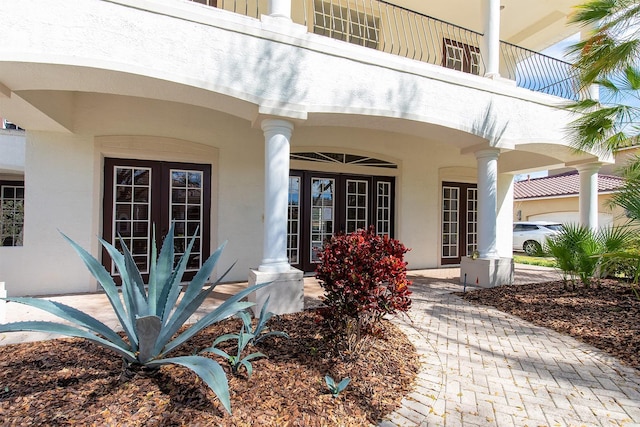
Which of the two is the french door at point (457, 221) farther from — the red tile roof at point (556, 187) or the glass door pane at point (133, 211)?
the red tile roof at point (556, 187)

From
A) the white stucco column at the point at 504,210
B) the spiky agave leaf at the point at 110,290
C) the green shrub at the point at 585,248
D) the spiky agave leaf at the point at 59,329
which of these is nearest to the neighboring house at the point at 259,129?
the white stucco column at the point at 504,210

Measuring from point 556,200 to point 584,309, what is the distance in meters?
16.5

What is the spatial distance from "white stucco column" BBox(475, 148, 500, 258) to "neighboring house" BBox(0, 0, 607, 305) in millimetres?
30

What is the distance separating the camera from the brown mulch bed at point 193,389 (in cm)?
235

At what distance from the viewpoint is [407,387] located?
2994mm

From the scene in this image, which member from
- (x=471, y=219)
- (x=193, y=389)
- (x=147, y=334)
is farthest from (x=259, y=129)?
(x=471, y=219)

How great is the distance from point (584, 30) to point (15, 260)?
513 inches

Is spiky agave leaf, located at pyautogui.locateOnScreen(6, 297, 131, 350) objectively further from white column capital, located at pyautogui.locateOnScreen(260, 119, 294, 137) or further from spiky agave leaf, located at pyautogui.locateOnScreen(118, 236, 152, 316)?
white column capital, located at pyautogui.locateOnScreen(260, 119, 294, 137)

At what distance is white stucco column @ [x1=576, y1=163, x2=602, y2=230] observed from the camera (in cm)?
841

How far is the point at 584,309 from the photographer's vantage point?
5438 mm

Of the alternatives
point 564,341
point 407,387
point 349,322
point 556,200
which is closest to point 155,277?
point 349,322

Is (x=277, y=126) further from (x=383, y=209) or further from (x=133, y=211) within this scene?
(x=383, y=209)

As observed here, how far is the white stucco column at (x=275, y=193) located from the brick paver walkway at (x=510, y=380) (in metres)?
2.10


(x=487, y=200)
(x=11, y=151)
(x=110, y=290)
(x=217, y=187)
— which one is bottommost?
(x=110, y=290)
